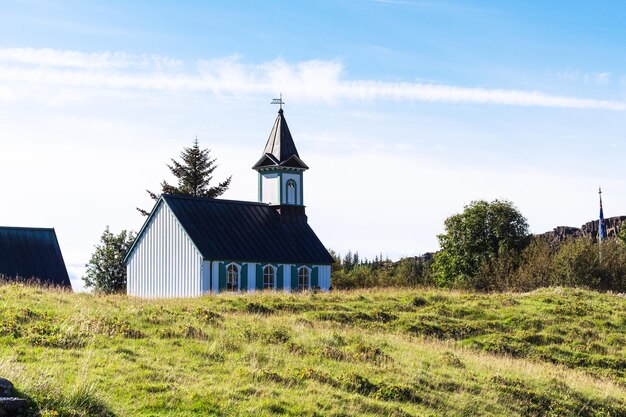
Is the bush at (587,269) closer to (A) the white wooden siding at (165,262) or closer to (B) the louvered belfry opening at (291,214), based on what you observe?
(B) the louvered belfry opening at (291,214)

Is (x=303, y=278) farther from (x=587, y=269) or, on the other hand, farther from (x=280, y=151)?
(x=587, y=269)

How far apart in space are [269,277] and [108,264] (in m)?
25.1

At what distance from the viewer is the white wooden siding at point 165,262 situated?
162ft

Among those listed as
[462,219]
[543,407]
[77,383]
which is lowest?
[543,407]

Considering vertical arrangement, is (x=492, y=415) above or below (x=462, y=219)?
below

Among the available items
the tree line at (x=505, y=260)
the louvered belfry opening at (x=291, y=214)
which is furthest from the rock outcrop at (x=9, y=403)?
the tree line at (x=505, y=260)

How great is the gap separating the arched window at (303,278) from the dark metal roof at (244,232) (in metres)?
0.71

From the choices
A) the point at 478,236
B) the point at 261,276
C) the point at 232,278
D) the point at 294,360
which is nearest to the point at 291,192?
the point at 261,276

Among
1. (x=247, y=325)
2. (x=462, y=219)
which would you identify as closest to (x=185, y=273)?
(x=247, y=325)

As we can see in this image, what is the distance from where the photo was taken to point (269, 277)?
53.1 metres

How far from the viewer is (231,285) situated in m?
50.4

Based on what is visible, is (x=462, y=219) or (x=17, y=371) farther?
(x=462, y=219)

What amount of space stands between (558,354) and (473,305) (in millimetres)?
7458

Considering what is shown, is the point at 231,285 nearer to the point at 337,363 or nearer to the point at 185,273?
the point at 185,273
